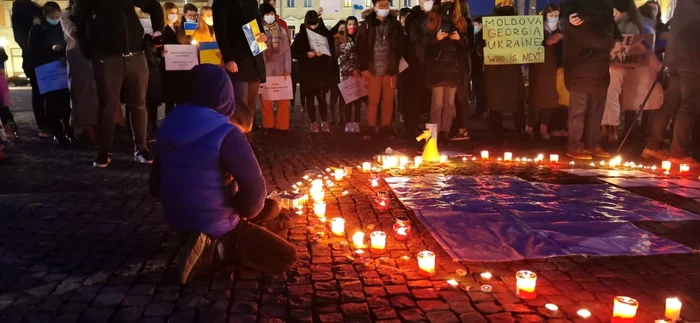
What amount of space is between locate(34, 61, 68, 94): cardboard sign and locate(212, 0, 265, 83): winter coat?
10.1ft

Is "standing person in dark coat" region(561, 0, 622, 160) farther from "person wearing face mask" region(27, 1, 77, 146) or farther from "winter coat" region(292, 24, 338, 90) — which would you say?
"person wearing face mask" region(27, 1, 77, 146)

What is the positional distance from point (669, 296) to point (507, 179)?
10.4ft

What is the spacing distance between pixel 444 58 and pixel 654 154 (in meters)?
3.10

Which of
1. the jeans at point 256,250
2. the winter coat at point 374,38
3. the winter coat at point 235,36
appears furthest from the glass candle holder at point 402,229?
the winter coat at point 374,38

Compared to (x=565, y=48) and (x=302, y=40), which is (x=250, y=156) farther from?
(x=302, y=40)

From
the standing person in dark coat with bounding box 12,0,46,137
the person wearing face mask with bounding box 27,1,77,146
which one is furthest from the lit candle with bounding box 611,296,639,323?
the standing person in dark coat with bounding box 12,0,46,137

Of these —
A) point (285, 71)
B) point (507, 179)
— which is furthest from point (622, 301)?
point (285, 71)

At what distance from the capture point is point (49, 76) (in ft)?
30.0

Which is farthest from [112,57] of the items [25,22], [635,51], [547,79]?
[635,51]

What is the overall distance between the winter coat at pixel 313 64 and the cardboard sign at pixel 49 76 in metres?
3.78

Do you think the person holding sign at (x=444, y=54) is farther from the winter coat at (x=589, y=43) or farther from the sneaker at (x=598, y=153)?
the sneaker at (x=598, y=153)

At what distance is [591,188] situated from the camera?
6145 mm

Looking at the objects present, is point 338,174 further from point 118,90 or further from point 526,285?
point 526,285

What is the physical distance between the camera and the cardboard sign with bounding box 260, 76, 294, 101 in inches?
397
